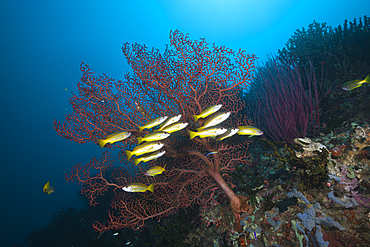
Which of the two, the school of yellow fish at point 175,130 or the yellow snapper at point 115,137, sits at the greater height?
the yellow snapper at point 115,137

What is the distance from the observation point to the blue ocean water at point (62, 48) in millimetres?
36344

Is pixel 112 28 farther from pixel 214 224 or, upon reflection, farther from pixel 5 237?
pixel 214 224

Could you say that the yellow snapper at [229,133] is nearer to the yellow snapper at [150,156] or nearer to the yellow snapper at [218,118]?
the yellow snapper at [218,118]

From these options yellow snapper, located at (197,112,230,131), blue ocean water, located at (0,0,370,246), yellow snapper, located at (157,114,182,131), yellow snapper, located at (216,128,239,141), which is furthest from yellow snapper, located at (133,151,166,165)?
blue ocean water, located at (0,0,370,246)

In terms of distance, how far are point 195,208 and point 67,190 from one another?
145 feet

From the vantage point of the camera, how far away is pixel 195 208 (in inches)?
161

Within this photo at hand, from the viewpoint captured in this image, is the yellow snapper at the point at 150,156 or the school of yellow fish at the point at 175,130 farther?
the yellow snapper at the point at 150,156

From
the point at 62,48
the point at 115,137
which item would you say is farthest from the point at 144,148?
the point at 62,48

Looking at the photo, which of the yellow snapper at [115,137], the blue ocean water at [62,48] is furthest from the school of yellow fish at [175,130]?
the blue ocean water at [62,48]

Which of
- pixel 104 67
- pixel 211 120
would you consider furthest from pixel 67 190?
pixel 104 67

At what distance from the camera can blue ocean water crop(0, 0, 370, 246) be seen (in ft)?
119

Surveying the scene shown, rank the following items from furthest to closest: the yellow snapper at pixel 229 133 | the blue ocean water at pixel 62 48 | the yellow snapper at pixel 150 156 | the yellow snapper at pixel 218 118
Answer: the blue ocean water at pixel 62 48 → the yellow snapper at pixel 150 156 → the yellow snapper at pixel 229 133 → the yellow snapper at pixel 218 118

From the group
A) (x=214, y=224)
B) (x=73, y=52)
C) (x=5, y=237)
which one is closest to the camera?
(x=214, y=224)

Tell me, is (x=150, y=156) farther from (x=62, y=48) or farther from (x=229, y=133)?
(x=62, y=48)
